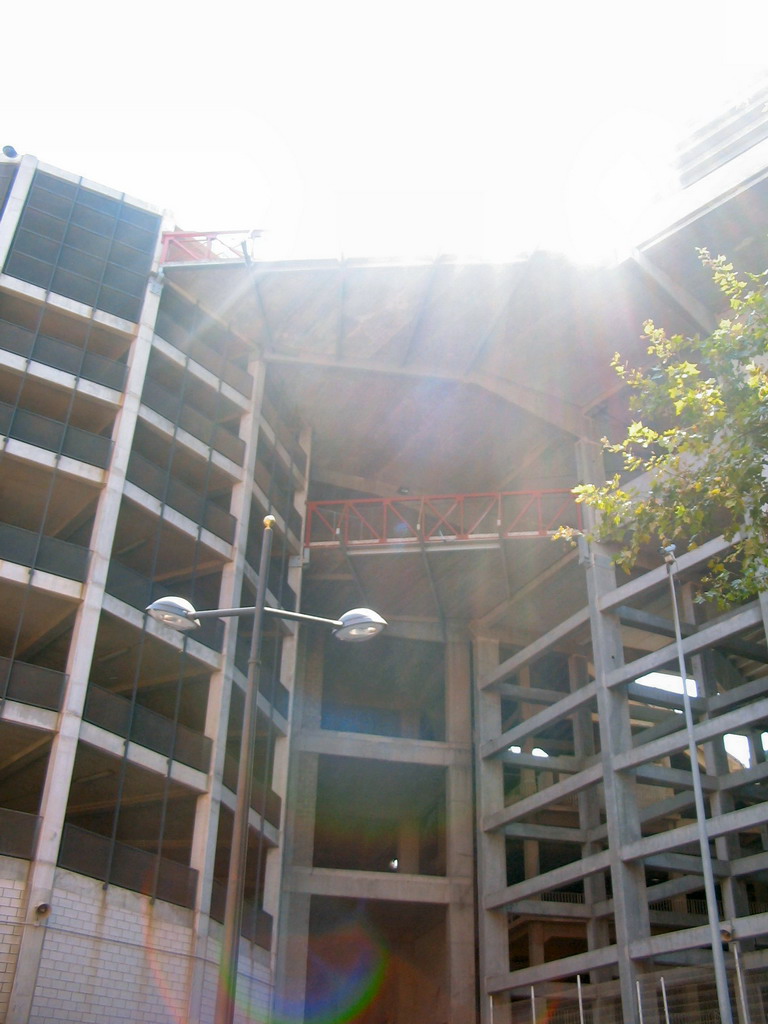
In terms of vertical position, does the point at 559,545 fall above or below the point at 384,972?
above

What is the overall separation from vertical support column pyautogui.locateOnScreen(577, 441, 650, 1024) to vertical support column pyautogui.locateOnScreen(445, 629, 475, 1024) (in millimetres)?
6019

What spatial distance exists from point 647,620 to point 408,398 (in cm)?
1076

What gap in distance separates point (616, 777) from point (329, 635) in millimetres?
13399

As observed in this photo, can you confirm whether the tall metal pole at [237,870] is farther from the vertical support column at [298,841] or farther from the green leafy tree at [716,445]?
the vertical support column at [298,841]

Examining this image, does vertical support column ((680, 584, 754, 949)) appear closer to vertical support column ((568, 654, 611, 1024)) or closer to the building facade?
the building facade

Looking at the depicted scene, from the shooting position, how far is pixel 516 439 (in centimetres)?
3662

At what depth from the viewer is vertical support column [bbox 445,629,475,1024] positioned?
111 feet

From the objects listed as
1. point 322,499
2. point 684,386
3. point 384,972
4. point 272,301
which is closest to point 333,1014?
point 384,972

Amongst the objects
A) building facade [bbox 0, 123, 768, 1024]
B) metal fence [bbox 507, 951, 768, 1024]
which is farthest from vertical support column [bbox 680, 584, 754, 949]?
metal fence [bbox 507, 951, 768, 1024]

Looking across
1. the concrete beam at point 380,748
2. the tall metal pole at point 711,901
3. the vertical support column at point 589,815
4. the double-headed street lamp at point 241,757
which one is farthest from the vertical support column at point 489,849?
the double-headed street lamp at point 241,757

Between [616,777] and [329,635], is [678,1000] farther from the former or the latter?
[329,635]

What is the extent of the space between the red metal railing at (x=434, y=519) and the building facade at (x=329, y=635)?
8.5 inches

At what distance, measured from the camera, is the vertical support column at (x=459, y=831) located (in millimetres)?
33719

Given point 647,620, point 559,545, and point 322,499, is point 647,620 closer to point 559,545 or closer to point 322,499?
point 559,545
